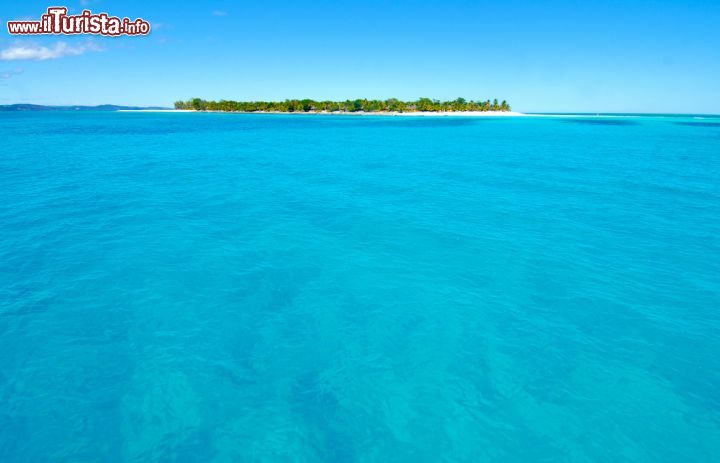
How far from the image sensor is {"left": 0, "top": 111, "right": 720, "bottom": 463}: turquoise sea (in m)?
9.68

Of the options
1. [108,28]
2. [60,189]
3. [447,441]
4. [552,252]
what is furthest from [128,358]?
[108,28]

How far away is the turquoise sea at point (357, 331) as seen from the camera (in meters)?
9.68

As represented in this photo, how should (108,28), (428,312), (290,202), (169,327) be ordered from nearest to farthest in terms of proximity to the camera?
(169,327), (428,312), (290,202), (108,28)

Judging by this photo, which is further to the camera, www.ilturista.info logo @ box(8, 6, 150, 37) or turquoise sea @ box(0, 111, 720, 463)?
www.ilturista.info logo @ box(8, 6, 150, 37)

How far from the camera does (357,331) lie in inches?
549

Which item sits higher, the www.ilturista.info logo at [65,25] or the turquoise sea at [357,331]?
the www.ilturista.info logo at [65,25]

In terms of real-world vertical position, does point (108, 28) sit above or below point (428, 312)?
above

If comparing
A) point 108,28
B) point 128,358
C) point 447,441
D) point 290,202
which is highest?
point 108,28

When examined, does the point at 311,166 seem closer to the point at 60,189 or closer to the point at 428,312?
the point at 60,189

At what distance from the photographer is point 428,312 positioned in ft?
49.5

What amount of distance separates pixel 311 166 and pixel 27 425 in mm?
41793

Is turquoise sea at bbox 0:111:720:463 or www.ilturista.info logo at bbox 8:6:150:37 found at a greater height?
www.ilturista.info logo at bbox 8:6:150:37

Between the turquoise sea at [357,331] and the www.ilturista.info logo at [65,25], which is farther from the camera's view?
the www.ilturista.info logo at [65,25]

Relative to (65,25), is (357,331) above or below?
below
